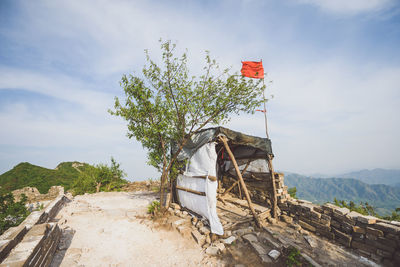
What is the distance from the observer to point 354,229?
550 cm

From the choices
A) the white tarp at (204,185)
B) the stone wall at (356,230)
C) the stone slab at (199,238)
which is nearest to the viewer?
the stone wall at (356,230)

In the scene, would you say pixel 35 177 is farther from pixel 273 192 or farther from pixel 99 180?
pixel 273 192

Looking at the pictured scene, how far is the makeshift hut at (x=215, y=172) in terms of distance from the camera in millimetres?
6242

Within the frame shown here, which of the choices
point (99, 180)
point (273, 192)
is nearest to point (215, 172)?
point (273, 192)

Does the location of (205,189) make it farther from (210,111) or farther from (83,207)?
(83,207)

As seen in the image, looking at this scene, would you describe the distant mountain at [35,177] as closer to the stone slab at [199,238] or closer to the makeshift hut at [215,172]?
the makeshift hut at [215,172]

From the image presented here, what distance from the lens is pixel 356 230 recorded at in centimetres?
546

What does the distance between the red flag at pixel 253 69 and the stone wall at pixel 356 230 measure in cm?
617

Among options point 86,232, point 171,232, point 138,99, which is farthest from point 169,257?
point 138,99

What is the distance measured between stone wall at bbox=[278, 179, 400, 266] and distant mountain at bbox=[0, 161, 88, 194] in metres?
18.1

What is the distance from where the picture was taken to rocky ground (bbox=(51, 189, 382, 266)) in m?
4.59

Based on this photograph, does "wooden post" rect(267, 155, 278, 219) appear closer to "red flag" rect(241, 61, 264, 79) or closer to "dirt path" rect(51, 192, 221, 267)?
"red flag" rect(241, 61, 264, 79)

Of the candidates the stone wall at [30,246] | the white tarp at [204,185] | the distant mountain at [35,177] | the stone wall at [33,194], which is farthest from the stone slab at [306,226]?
the distant mountain at [35,177]

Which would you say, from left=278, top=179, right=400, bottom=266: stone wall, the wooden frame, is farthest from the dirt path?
left=278, top=179, right=400, bottom=266: stone wall
